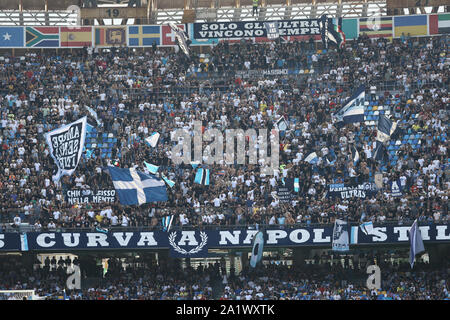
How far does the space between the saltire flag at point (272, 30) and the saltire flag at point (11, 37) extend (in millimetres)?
14965

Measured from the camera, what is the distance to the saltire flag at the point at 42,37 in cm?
4281

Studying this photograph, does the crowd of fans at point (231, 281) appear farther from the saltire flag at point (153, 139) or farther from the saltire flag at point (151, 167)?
the saltire flag at point (153, 139)

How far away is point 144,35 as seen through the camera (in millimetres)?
43375

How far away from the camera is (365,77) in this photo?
3906 centimetres

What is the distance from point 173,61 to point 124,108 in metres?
5.69

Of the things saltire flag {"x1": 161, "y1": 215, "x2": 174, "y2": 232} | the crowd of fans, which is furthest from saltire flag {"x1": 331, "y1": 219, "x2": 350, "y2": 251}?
saltire flag {"x1": 161, "y1": 215, "x2": 174, "y2": 232}

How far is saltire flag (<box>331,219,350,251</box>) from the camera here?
1140 inches

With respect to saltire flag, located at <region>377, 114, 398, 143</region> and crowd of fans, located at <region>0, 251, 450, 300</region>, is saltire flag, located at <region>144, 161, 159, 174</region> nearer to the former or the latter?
crowd of fans, located at <region>0, 251, 450, 300</region>

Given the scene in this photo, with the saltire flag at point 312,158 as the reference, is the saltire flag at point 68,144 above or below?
above

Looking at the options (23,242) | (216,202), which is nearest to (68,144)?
(23,242)

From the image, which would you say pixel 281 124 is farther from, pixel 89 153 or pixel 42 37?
pixel 42 37

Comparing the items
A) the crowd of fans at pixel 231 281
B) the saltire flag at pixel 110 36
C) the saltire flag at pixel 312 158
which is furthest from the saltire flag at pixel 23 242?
the saltire flag at pixel 110 36

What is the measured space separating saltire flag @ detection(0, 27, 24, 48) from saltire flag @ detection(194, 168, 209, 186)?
A: 17238 millimetres
